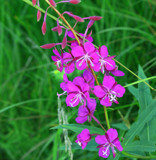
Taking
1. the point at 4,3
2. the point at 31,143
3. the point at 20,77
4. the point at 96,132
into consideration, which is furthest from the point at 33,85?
the point at 96,132

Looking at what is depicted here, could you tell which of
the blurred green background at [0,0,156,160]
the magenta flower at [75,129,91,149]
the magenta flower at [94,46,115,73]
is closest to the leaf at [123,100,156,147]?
the magenta flower at [75,129,91,149]

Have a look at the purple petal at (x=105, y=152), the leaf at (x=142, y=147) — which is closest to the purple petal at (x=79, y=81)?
the purple petal at (x=105, y=152)

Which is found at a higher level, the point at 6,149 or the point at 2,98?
the point at 2,98

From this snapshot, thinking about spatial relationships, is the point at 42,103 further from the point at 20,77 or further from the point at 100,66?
the point at 100,66

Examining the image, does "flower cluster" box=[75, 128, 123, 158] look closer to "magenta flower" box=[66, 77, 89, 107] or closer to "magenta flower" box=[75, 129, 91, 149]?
"magenta flower" box=[75, 129, 91, 149]

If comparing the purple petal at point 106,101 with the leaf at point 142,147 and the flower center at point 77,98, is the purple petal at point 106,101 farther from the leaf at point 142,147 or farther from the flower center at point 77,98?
the leaf at point 142,147

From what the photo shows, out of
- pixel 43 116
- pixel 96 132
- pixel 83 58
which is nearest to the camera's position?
pixel 83 58

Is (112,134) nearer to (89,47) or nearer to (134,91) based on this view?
(89,47)
